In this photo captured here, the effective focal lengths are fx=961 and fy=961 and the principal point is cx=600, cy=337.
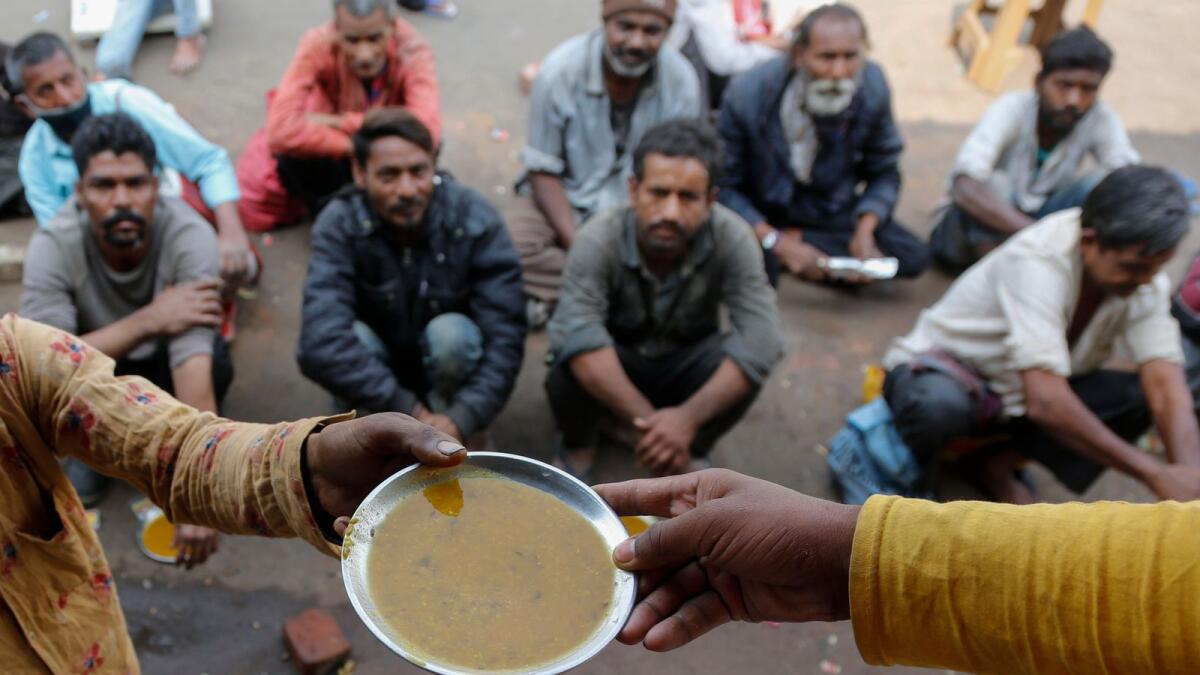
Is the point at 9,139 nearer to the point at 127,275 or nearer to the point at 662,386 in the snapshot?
the point at 127,275

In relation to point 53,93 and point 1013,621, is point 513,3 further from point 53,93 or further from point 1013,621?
Answer: point 1013,621

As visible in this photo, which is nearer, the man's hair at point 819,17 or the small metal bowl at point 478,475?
the small metal bowl at point 478,475

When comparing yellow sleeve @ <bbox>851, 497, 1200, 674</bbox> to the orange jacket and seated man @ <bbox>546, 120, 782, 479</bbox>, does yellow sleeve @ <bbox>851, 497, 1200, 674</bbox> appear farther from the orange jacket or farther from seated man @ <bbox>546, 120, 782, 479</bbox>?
the orange jacket

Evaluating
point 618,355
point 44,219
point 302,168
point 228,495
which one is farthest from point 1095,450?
point 44,219

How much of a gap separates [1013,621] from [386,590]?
A: 3.29ft

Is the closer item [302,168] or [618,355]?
[618,355]

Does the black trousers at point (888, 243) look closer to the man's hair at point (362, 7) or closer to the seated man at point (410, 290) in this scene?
the seated man at point (410, 290)

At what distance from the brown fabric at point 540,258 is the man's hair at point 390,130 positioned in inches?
40.6

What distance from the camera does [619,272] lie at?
137 inches

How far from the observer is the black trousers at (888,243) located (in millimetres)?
4820

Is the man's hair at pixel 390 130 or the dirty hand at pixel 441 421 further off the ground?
the man's hair at pixel 390 130

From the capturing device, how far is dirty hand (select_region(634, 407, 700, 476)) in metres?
3.29

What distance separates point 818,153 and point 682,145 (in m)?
1.56

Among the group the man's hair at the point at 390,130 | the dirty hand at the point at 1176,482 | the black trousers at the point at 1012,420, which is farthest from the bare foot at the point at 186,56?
the dirty hand at the point at 1176,482
